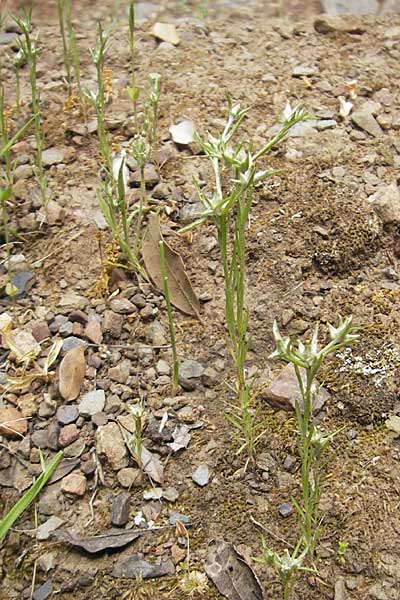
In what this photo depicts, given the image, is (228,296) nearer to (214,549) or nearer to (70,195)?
(214,549)

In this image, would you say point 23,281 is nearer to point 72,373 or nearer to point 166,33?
point 72,373

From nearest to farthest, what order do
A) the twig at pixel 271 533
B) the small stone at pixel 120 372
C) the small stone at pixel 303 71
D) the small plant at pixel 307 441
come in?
the small plant at pixel 307 441, the twig at pixel 271 533, the small stone at pixel 120 372, the small stone at pixel 303 71

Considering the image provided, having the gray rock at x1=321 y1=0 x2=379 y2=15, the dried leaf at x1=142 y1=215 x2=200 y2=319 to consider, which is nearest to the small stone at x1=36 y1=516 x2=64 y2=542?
the dried leaf at x1=142 y1=215 x2=200 y2=319

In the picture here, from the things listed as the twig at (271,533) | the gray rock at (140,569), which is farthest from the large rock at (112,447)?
the twig at (271,533)

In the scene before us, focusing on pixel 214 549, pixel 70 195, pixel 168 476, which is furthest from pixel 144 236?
pixel 214 549

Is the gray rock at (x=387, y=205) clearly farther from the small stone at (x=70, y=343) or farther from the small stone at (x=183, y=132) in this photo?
the small stone at (x=70, y=343)

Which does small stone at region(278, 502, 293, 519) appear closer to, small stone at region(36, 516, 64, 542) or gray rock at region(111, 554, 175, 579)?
gray rock at region(111, 554, 175, 579)
